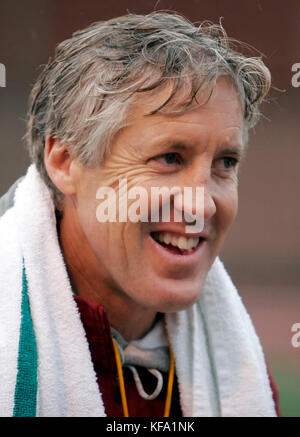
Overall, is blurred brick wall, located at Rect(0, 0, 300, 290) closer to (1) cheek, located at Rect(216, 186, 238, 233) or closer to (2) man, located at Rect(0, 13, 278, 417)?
(2) man, located at Rect(0, 13, 278, 417)

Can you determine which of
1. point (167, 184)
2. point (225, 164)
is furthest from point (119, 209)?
point (225, 164)

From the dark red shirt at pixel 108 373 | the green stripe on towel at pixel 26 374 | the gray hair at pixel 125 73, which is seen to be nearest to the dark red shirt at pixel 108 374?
the dark red shirt at pixel 108 373

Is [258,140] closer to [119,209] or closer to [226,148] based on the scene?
[226,148]

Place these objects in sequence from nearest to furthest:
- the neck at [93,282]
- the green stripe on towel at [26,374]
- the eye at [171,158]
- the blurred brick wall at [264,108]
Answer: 1. the green stripe on towel at [26,374]
2. the eye at [171,158]
3. the neck at [93,282]
4. the blurred brick wall at [264,108]

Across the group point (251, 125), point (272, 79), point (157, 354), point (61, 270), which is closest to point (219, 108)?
point (251, 125)

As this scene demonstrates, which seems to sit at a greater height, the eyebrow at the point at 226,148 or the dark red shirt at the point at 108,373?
the eyebrow at the point at 226,148

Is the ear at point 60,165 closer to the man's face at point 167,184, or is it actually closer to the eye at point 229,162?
the man's face at point 167,184

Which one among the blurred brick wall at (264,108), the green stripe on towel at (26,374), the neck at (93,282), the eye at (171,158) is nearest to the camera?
the green stripe on towel at (26,374)

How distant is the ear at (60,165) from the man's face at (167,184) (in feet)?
0.08

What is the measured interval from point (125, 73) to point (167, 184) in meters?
0.20

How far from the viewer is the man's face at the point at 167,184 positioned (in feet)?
3.98

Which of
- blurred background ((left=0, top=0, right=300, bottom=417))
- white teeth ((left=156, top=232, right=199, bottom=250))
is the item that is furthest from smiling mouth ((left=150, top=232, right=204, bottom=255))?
blurred background ((left=0, top=0, right=300, bottom=417))

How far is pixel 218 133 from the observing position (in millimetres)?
1228

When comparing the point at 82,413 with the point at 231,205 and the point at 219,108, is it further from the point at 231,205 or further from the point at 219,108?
the point at 219,108
